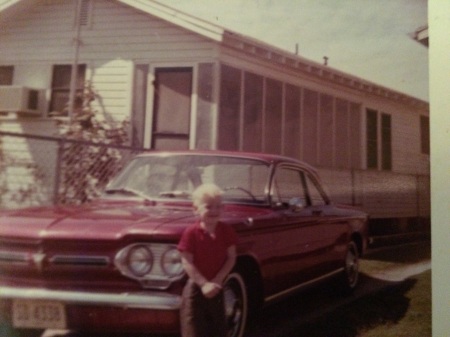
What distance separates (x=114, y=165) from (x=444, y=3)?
197 inches

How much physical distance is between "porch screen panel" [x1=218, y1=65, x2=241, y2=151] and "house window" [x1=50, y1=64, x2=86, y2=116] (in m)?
2.37

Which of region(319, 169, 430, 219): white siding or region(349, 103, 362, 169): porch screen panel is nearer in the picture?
region(319, 169, 430, 219): white siding

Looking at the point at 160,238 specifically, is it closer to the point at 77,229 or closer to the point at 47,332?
the point at 77,229

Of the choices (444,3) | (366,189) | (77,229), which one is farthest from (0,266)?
(366,189)

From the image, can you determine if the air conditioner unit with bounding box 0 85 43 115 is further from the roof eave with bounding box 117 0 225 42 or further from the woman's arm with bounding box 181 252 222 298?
the woman's arm with bounding box 181 252 222 298

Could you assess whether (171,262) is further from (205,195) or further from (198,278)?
(205,195)

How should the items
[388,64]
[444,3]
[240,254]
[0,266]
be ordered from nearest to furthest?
[0,266] < [240,254] < [444,3] < [388,64]

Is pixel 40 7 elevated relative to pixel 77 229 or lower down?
elevated

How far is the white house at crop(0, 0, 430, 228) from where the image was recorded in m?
7.36

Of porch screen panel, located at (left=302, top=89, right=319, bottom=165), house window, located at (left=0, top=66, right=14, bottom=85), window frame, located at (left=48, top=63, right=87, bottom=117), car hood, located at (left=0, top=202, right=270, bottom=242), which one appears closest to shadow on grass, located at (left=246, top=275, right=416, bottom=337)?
car hood, located at (left=0, top=202, right=270, bottom=242)

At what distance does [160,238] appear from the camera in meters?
2.47

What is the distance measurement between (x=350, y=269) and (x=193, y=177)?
219cm

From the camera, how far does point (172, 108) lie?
7.70m

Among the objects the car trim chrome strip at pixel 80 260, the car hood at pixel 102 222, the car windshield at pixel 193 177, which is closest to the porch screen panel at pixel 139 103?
the car windshield at pixel 193 177
